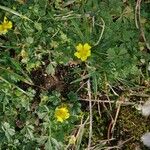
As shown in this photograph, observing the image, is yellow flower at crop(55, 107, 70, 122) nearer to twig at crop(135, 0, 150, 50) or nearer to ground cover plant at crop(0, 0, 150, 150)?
ground cover plant at crop(0, 0, 150, 150)

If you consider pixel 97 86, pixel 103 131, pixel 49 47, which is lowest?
pixel 103 131

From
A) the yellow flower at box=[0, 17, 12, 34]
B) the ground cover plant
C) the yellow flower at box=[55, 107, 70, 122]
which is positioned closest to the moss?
the ground cover plant

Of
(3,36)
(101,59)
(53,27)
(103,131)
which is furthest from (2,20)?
(103,131)

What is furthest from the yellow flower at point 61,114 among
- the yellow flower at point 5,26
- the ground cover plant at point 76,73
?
the yellow flower at point 5,26

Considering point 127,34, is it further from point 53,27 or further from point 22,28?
point 22,28

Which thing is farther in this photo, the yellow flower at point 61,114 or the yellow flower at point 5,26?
the yellow flower at point 5,26

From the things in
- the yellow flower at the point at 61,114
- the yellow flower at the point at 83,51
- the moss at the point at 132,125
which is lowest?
the moss at the point at 132,125

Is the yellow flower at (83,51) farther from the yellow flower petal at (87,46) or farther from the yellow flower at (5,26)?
the yellow flower at (5,26)

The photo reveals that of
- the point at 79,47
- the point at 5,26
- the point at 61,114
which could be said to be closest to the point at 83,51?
the point at 79,47
